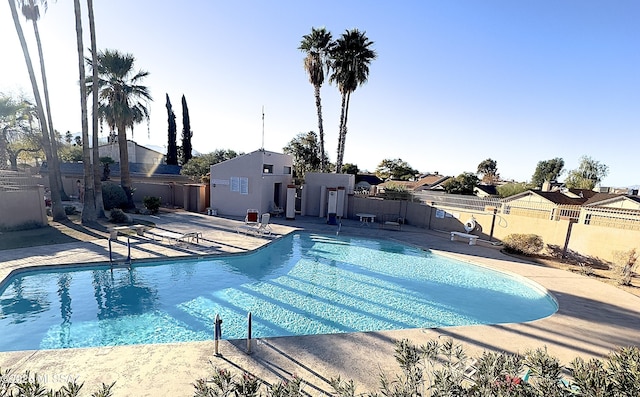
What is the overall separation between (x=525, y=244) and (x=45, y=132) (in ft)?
79.1

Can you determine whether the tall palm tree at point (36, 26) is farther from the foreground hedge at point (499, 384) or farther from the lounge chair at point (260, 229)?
the foreground hedge at point (499, 384)

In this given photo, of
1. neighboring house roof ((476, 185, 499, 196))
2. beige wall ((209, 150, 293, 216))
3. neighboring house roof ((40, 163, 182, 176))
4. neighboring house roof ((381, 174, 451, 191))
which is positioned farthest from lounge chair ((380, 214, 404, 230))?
neighboring house roof ((476, 185, 499, 196))

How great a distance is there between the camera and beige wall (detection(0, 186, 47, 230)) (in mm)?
12094

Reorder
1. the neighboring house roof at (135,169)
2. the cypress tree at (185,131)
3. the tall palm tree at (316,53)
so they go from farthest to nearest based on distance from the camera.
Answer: the cypress tree at (185,131) → the neighboring house roof at (135,169) → the tall palm tree at (316,53)

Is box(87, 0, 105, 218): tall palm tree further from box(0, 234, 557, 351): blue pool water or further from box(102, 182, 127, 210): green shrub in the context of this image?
box(0, 234, 557, 351): blue pool water

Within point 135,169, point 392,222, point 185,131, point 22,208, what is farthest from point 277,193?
point 185,131

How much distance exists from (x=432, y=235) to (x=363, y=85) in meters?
12.8

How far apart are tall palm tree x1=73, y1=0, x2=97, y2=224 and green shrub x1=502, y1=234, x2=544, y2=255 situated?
2109 centimetres

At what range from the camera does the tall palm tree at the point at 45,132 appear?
12.6 meters

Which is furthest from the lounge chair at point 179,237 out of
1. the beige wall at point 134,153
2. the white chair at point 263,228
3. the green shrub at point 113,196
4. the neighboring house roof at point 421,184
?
the neighboring house roof at point 421,184

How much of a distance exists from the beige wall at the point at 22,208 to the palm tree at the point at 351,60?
63.1 ft

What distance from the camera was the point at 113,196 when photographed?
58.2 feet

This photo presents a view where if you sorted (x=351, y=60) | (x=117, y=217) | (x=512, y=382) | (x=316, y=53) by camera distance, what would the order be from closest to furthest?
(x=512, y=382) < (x=117, y=217) < (x=351, y=60) < (x=316, y=53)

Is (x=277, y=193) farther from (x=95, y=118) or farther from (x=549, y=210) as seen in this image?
(x=549, y=210)
